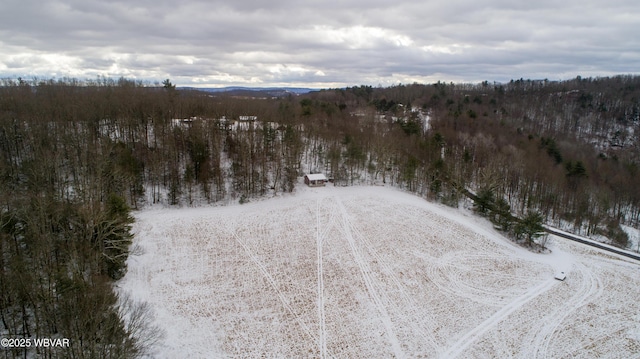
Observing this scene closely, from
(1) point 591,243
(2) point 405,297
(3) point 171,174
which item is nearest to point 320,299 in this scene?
(2) point 405,297

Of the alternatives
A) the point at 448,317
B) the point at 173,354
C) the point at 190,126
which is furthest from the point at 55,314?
the point at 190,126

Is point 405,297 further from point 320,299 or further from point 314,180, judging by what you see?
point 314,180

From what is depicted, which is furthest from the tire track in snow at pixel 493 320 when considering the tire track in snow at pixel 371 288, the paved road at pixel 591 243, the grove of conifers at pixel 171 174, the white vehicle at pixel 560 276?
the paved road at pixel 591 243

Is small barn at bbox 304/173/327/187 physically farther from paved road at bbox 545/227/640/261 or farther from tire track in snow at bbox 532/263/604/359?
tire track in snow at bbox 532/263/604/359

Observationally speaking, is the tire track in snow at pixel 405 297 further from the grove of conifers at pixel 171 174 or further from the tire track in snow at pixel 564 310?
the grove of conifers at pixel 171 174

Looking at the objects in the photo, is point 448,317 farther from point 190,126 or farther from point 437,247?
point 190,126
